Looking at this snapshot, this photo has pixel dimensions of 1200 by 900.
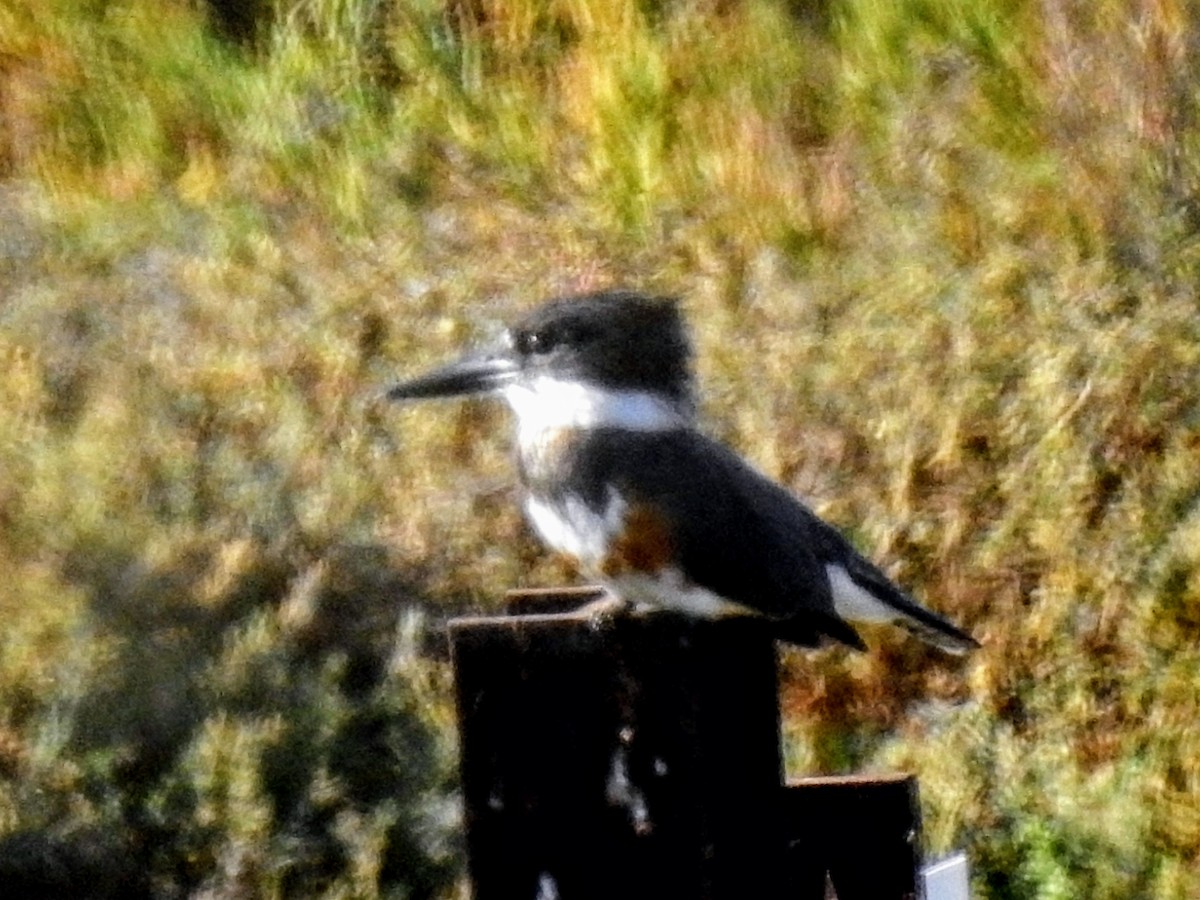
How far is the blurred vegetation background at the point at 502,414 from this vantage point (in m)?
4.07

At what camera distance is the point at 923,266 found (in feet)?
17.6

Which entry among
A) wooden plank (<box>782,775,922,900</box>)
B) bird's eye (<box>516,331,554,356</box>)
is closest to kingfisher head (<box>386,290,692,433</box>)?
bird's eye (<box>516,331,554,356</box>)

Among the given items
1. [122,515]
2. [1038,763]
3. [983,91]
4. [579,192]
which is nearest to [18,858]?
[122,515]

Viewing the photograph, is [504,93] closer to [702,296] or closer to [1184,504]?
[702,296]

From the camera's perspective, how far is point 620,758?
184cm

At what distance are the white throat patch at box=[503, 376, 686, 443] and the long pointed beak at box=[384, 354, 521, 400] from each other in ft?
0.08

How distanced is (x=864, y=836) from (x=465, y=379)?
1.49 metres

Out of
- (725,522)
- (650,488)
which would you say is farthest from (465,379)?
(725,522)

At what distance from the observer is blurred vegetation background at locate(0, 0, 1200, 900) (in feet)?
13.4

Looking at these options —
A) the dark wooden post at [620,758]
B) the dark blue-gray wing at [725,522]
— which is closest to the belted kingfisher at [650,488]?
the dark blue-gray wing at [725,522]

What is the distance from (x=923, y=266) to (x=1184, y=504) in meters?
0.89

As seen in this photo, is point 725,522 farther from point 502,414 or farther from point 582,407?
point 502,414

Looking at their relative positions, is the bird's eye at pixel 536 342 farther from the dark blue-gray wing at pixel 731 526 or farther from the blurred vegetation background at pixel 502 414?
the blurred vegetation background at pixel 502 414

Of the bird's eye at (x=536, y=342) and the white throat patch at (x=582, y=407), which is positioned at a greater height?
the bird's eye at (x=536, y=342)
